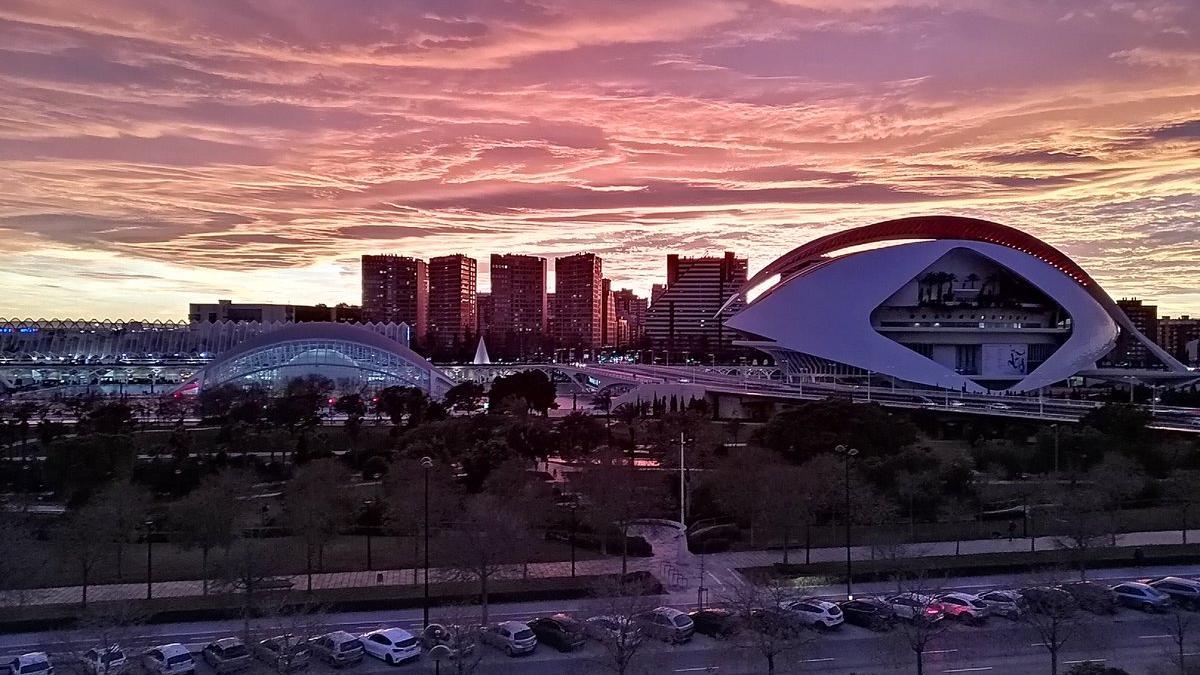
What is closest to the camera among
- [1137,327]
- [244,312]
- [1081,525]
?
[1081,525]

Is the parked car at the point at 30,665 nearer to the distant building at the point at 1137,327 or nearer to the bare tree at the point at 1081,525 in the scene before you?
the bare tree at the point at 1081,525

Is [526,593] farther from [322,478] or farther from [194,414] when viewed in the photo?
[194,414]

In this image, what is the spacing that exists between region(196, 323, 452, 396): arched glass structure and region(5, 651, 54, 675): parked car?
32011 millimetres

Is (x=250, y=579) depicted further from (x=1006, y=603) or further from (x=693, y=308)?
(x=693, y=308)

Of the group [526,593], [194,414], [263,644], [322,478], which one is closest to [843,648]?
[526,593]

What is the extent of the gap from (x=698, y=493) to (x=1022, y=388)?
28.3m

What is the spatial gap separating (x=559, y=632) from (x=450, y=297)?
102 m

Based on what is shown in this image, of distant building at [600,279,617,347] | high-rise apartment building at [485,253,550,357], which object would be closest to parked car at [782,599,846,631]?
high-rise apartment building at [485,253,550,357]

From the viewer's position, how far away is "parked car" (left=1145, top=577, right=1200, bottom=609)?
40.9 ft

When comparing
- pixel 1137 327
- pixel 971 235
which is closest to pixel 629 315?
pixel 1137 327

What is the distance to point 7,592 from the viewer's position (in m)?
12.2

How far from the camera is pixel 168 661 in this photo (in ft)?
32.9

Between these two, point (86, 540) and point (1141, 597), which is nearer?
point (1141, 597)

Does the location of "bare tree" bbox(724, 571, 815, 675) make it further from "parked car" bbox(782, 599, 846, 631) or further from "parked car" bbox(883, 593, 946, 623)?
"parked car" bbox(883, 593, 946, 623)
